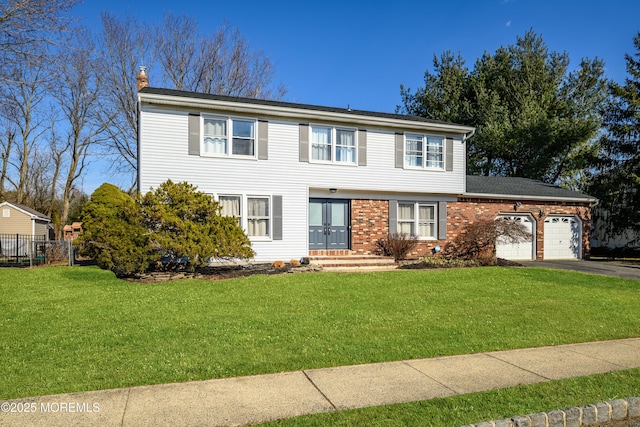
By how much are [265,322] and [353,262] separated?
7590mm

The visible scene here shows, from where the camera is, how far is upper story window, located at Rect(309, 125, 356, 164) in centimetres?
1555

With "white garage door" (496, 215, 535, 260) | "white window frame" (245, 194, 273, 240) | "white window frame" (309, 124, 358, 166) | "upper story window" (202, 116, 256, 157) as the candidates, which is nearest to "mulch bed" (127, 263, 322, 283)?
"white window frame" (245, 194, 273, 240)

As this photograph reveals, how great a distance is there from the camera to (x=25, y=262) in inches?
610

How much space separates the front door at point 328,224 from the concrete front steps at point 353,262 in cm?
82

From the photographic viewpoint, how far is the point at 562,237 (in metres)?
19.4

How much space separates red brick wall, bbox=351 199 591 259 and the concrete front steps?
79 cm

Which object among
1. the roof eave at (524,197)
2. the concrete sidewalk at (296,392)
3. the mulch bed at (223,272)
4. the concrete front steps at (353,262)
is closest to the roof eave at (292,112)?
the roof eave at (524,197)

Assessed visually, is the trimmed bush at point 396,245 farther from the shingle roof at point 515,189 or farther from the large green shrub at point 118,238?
the large green shrub at point 118,238

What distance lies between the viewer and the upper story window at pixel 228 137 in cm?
1426

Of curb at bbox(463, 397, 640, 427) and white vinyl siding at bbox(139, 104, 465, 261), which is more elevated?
white vinyl siding at bbox(139, 104, 465, 261)

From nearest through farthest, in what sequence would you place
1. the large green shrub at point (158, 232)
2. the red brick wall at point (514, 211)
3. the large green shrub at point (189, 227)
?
the large green shrub at point (158, 232) → the large green shrub at point (189, 227) → the red brick wall at point (514, 211)

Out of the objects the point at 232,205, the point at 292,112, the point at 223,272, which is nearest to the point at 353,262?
the point at 223,272

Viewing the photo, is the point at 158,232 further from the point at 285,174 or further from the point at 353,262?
the point at 353,262

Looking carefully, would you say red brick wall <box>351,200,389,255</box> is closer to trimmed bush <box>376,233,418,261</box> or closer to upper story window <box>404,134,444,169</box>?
trimmed bush <box>376,233,418,261</box>
